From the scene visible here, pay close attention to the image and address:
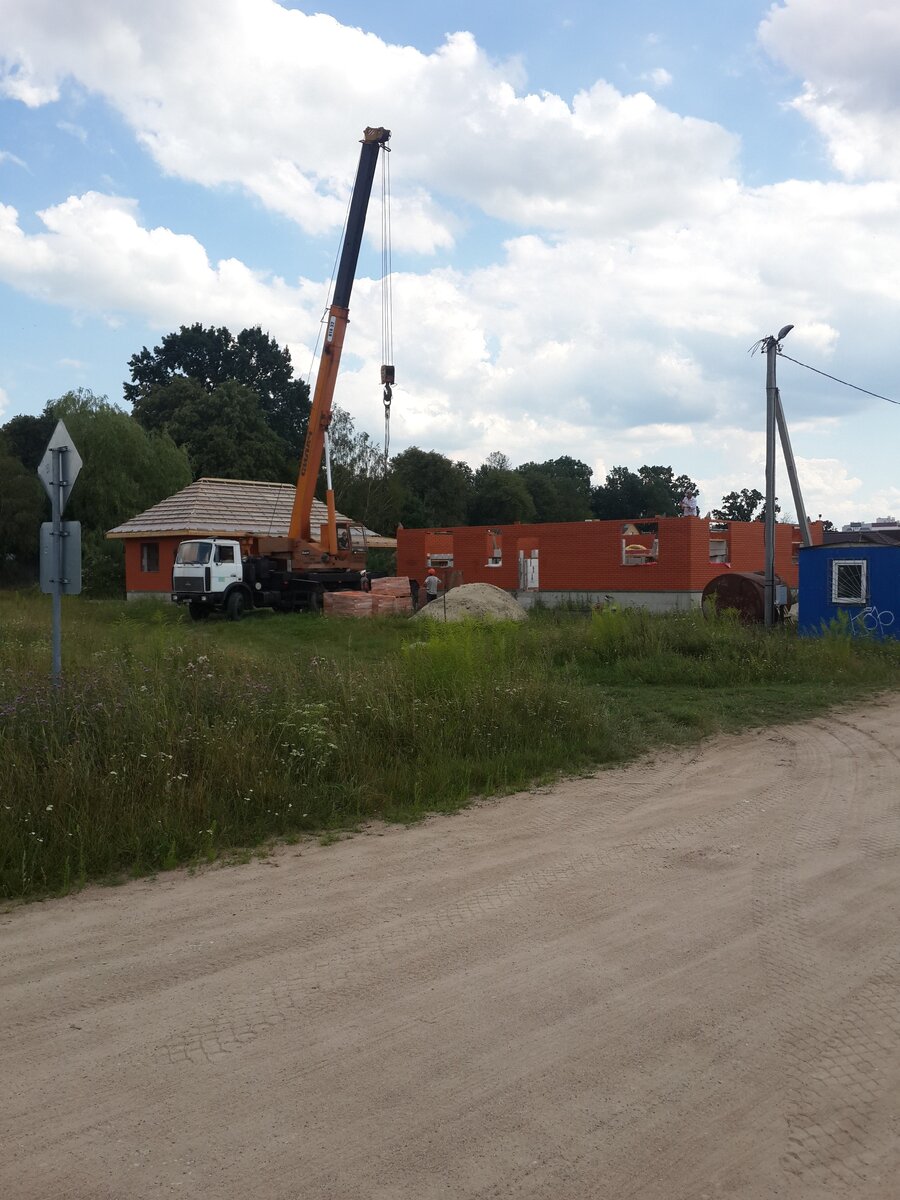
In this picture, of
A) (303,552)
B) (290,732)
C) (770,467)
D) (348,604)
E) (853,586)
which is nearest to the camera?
(290,732)

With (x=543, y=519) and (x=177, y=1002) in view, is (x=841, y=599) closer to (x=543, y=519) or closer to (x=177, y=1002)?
(x=177, y=1002)

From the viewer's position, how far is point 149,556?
42.7 metres

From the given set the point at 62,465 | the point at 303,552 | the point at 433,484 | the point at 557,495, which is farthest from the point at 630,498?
the point at 62,465

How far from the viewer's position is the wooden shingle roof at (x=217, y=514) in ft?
136

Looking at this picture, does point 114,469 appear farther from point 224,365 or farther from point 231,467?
point 224,365

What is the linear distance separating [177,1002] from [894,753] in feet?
27.6

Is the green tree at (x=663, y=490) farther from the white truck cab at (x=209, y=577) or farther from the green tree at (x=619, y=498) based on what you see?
the white truck cab at (x=209, y=577)

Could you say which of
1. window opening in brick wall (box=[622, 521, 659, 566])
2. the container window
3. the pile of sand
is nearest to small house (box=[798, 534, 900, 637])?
the container window

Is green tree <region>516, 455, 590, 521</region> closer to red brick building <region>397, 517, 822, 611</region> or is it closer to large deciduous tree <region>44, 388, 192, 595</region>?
large deciduous tree <region>44, 388, 192, 595</region>

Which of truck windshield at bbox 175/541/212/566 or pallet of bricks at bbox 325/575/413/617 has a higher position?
truck windshield at bbox 175/541/212/566

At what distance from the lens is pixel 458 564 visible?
41312mm

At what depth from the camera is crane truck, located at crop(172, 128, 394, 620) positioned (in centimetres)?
2991

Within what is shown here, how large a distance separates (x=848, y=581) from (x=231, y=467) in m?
51.3

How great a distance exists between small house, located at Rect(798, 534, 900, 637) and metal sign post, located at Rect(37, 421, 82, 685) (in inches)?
577
